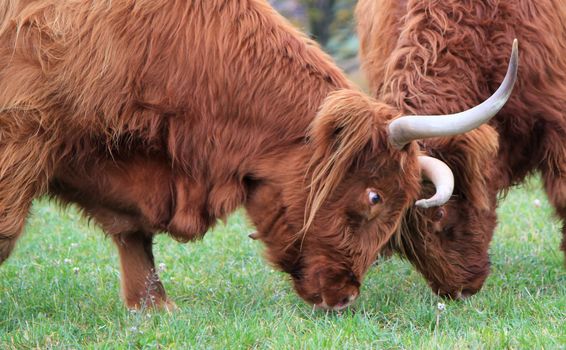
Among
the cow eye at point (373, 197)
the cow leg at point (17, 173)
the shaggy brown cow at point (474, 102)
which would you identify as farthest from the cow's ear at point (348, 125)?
the cow leg at point (17, 173)

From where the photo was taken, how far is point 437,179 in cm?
505

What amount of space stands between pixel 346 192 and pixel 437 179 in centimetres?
46

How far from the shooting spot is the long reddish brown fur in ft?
16.0

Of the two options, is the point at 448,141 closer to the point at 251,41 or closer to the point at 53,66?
the point at 251,41

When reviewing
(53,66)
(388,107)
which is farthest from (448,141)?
(53,66)

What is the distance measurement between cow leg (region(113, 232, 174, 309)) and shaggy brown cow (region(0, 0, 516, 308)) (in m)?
0.51

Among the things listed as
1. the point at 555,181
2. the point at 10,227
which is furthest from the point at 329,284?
the point at 555,181

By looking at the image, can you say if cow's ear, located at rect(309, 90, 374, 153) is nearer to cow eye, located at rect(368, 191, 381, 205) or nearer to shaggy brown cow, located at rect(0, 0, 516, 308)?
shaggy brown cow, located at rect(0, 0, 516, 308)

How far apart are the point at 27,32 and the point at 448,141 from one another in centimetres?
227

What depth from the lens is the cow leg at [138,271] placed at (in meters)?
5.71

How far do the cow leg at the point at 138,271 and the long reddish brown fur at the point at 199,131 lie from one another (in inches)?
20.6

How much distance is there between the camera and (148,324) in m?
4.93

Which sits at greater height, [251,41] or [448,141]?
[251,41]

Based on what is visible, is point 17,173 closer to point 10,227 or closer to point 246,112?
point 10,227
